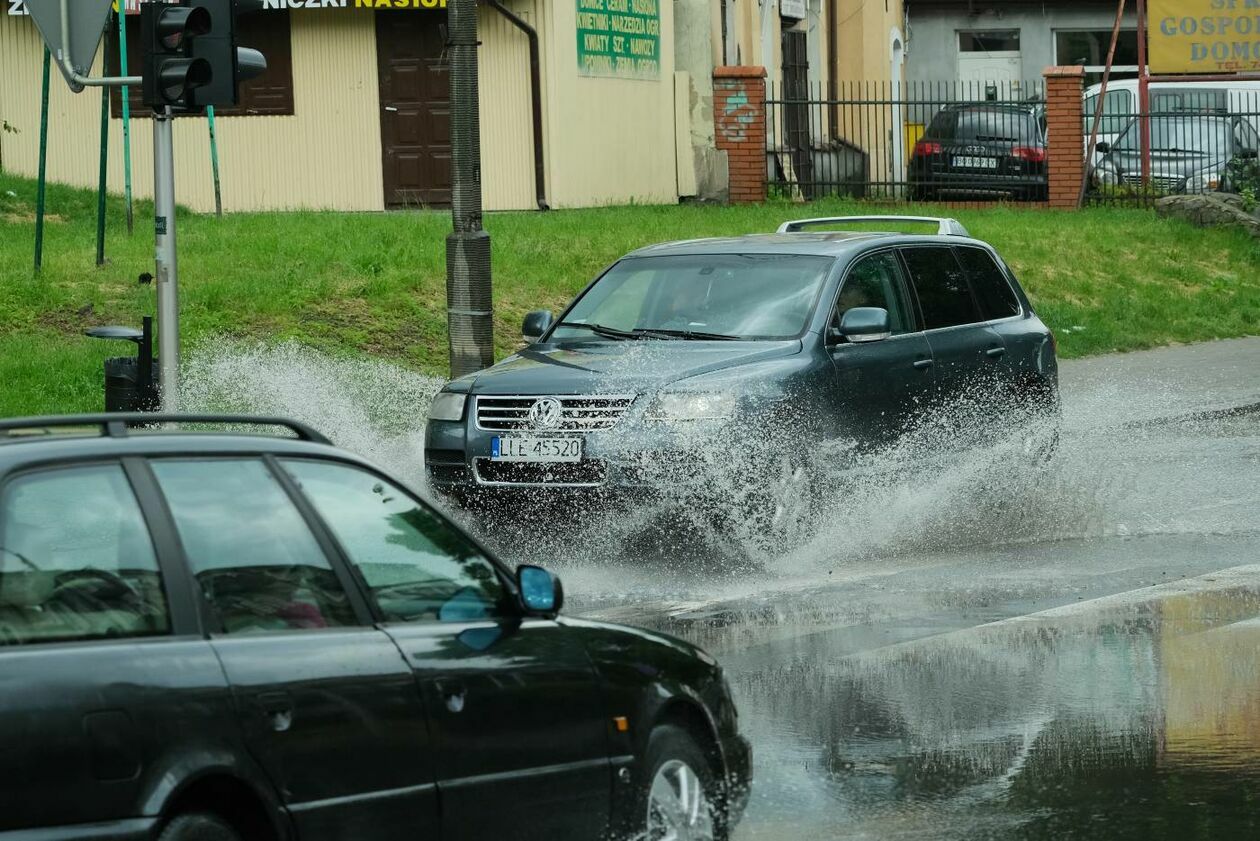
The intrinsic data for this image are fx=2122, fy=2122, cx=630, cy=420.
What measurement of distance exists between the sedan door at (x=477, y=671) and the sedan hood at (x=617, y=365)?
544 centimetres

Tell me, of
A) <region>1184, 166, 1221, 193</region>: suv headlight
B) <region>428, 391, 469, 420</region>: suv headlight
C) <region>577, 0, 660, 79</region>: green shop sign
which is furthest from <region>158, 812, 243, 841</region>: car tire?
<region>1184, 166, 1221, 193</region>: suv headlight

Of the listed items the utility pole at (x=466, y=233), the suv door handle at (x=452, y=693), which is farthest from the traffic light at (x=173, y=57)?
the suv door handle at (x=452, y=693)

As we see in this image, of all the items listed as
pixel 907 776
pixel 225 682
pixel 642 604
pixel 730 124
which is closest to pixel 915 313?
pixel 642 604

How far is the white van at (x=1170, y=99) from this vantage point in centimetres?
3431

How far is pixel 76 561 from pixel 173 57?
825 centimetres

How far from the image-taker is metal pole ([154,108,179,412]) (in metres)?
12.0

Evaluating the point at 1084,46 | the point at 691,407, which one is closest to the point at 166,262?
the point at 691,407

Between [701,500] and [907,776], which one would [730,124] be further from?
[907,776]

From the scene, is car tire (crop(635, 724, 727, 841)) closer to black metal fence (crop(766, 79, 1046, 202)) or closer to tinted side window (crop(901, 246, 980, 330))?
tinted side window (crop(901, 246, 980, 330))

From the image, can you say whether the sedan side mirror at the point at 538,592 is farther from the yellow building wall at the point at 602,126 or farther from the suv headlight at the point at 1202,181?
the suv headlight at the point at 1202,181

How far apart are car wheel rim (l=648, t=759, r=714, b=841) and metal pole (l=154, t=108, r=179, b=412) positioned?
6960mm

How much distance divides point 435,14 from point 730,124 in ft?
17.7

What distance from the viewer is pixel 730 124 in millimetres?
31609

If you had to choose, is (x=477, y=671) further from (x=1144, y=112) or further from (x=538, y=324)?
(x=1144, y=112)
